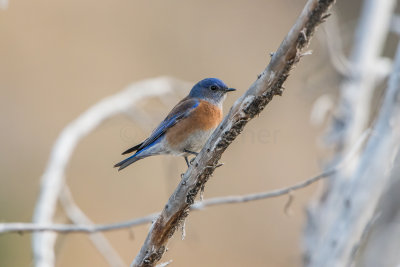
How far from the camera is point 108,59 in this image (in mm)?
11258

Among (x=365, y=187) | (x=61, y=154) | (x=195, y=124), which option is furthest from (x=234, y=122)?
(x=61, y=154)

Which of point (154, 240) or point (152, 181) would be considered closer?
point (154, 240)

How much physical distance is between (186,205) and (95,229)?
118 cm

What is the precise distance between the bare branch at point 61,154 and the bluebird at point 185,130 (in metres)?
0.53

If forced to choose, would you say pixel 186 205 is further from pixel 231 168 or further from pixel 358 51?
pixel 231 168

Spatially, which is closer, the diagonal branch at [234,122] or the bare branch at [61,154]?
the diagonal branch at [234,122]

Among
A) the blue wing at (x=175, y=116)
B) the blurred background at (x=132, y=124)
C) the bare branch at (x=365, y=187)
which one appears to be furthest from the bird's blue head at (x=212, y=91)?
the blurred background at (x=132, y=124)

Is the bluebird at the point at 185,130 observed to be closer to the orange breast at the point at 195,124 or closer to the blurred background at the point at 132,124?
the orange breast at the point at 195,124

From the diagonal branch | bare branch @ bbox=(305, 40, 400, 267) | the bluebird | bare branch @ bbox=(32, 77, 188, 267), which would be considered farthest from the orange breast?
the diagonal branch

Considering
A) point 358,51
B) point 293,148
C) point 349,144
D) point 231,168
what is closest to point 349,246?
point 349,144

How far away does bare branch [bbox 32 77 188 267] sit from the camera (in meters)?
3.97

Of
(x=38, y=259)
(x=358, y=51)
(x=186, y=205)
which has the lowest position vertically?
(x=38, y=259)

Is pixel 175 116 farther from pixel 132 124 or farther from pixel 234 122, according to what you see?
pixel 132 124

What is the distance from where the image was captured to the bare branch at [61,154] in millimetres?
3967
